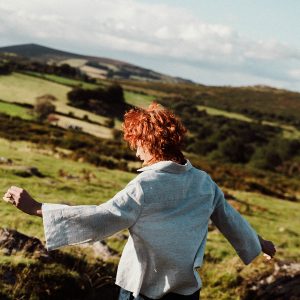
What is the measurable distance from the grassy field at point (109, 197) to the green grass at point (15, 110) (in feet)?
128

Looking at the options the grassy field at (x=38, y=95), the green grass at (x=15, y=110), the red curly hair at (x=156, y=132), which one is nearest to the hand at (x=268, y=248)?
the red curly hair at (x=156, y=132)

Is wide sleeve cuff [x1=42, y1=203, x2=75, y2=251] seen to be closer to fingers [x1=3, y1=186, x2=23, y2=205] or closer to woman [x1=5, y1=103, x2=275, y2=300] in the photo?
woman [x1=5, y1=103, x2=275, y2=300]

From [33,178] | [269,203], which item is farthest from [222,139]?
[33,178]

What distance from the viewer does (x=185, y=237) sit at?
338 centimetres

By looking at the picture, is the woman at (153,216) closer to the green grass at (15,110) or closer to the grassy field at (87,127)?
the grassy field at (87,127)

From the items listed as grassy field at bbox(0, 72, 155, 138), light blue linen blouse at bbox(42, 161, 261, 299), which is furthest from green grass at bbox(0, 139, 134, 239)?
grassy field at bbox(0, 72, 155, 138)

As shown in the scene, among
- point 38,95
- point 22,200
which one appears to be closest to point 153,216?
point 22,200

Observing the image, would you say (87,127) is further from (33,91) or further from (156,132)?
(156,132)

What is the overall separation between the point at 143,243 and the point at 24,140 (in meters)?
30.2

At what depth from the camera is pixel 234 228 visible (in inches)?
154

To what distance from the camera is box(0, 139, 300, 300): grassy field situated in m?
8.04

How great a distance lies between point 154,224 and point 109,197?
12062mm

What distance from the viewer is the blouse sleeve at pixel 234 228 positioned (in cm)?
379

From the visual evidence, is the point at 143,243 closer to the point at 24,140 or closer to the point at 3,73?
the point at 24,140
